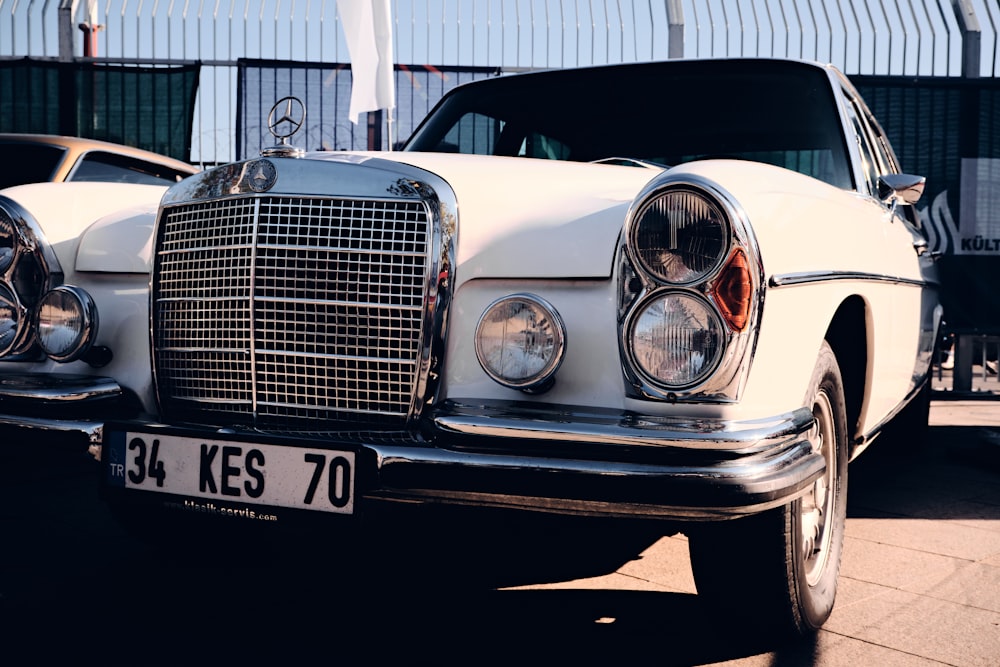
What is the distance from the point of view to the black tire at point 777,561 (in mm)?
2002

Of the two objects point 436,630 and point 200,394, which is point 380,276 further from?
point 436,630

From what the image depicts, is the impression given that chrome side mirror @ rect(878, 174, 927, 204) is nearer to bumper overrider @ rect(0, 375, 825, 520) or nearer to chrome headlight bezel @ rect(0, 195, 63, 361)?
bumper overrider @ rect(0, 375, 825, 520)

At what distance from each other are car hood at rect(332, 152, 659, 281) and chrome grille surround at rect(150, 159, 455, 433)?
61mm

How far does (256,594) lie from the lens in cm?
261

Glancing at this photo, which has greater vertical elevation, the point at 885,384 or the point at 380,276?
the point at 380,276

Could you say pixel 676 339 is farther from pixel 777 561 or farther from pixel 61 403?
pixel 61 403

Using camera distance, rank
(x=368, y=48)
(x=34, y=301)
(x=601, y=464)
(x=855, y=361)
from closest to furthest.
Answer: (x=601, y=464) < (x=34, y=301) < (x=855, y=361) < (x=368, y=48)

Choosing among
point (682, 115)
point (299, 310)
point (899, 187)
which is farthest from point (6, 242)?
point (899, 187)

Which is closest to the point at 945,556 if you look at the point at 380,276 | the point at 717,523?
the point at 717,523

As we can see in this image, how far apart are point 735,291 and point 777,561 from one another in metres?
0.62

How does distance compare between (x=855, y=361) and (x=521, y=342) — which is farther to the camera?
(x=855, y=361)

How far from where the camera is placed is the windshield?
10.3ft

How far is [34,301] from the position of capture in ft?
8.46

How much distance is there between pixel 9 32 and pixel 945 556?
888cm
